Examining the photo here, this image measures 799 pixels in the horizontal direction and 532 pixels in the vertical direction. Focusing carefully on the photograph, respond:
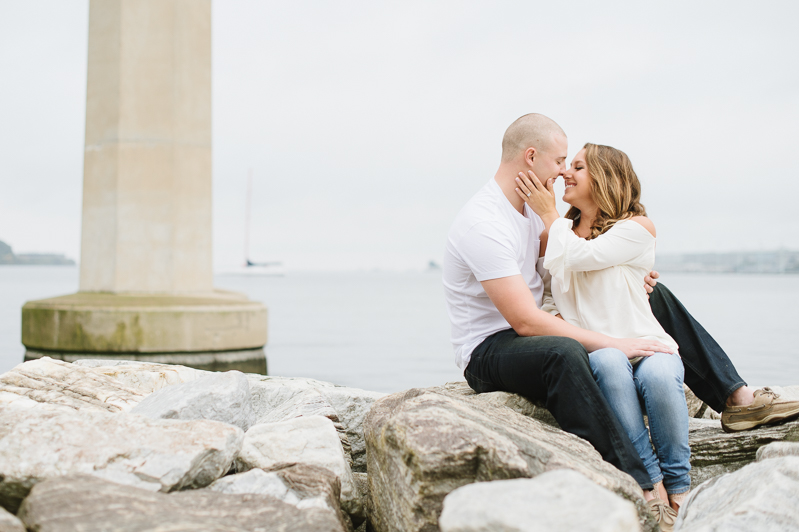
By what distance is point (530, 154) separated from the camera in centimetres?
344

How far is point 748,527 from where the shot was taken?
2010 mm

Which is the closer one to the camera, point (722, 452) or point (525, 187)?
point (722, 452)

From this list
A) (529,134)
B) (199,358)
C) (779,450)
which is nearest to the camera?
(779,450)

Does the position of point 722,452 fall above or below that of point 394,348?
above

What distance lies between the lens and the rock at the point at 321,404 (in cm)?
345

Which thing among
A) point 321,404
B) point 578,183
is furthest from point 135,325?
point 578,183

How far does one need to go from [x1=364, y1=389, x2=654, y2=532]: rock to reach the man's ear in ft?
4.53

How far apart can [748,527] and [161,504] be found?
5.69 ft

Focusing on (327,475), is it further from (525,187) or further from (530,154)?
(530,154)

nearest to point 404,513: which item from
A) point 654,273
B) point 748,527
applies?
point 748,527

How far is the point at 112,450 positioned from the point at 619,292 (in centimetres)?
221

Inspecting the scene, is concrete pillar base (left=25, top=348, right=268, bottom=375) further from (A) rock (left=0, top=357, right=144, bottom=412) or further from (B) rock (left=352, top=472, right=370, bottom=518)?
(B) rock (left=352, top=472, right=370, bottom=518)

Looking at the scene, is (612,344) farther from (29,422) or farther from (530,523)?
(29,422)

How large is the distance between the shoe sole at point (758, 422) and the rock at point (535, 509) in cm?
190
